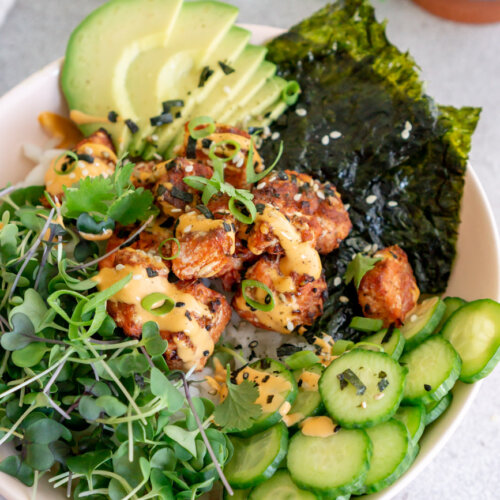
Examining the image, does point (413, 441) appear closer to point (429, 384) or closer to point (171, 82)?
point (429, 384)

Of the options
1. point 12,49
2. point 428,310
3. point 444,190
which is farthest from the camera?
point 12,49

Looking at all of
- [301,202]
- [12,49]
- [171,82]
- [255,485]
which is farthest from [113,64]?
[255,485]

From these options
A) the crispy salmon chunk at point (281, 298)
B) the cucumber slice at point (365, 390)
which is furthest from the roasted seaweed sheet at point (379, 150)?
the cucumber slice at point (365, 390)

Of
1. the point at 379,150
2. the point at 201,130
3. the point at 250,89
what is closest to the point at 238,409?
the point at 201,130

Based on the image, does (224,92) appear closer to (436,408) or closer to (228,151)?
(228,151)

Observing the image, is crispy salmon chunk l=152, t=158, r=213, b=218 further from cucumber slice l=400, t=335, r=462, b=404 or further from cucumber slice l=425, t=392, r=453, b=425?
cucumber slice l=425, t=392, r=453, b=425

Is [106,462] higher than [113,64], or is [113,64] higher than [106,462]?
[113,64]

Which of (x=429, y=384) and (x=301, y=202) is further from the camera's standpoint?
(x=301, y=202)
